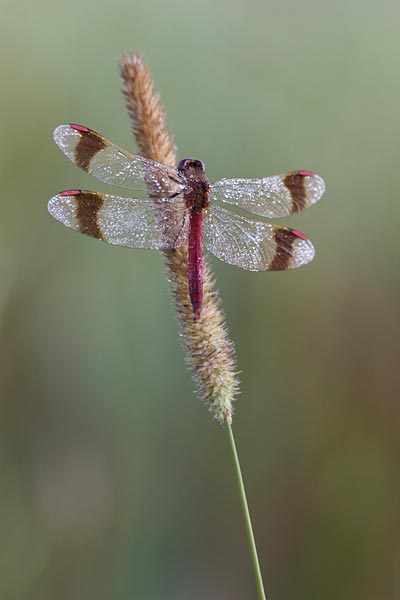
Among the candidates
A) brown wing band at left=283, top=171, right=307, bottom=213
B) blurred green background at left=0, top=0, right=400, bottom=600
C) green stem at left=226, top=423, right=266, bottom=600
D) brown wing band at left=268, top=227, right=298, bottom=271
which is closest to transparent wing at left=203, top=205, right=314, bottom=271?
brown wing band at left=268, top=227, right=298, bottom=271

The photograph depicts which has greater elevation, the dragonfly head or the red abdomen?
the dragonfly head

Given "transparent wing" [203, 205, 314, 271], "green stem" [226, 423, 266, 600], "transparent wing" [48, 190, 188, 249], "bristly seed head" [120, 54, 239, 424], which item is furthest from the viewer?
"transparent wing" [203, 205, 314, 271]

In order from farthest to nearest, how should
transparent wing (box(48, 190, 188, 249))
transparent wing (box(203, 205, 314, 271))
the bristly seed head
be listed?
transparent wing (box(203, 205, 314, 271)), transparent wing (box(48, 190, 188, 249)), the bristly seed head

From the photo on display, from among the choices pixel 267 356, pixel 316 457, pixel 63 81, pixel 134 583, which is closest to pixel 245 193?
pixel 267 356

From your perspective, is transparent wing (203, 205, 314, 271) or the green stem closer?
the green stem

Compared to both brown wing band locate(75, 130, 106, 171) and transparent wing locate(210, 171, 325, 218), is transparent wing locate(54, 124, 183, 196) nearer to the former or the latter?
brown wing band locate(75, 130, 106, 171)

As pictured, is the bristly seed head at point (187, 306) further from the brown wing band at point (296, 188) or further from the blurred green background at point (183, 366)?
the blurred green background at point (183, 366)

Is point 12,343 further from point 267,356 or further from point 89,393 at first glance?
point 267,356
